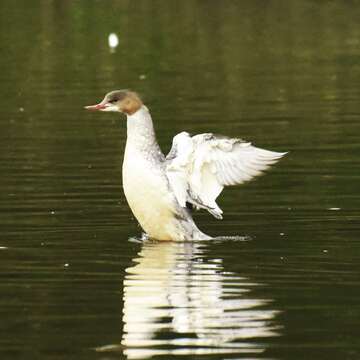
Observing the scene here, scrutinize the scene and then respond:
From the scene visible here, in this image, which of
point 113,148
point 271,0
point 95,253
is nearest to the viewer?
point 95,253

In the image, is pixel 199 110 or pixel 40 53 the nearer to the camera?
pixel 199 110

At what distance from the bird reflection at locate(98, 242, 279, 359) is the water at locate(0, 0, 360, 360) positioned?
17 millimetres

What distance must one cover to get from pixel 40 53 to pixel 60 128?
1182 cm

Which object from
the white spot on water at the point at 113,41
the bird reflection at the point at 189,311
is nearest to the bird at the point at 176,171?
the bird reflection at the point at 189,311

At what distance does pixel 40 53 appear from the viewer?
31891 millimetres

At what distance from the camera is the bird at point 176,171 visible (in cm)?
1249

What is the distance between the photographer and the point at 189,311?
9570mm

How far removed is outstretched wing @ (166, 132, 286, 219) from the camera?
12.6 m

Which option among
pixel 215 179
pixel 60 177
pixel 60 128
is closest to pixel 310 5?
pixel 60 128

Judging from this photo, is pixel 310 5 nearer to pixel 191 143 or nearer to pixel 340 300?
pixel 191 143

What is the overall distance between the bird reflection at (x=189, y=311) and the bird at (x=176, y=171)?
82 cm

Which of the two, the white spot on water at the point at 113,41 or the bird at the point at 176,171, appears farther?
the white spot on water at the point at 113,41

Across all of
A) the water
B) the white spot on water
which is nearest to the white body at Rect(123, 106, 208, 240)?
the water

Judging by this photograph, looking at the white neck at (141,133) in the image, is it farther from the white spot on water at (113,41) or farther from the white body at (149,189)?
the white spot on water at (113,41)
